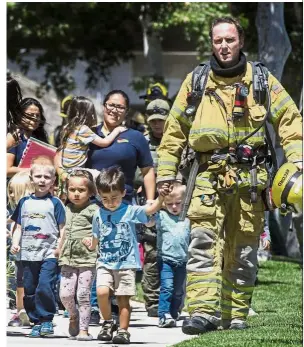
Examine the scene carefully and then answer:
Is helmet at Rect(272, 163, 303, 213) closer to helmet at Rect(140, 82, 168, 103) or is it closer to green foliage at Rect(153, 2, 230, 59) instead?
helmet at Rect(140, 82, 168, 103)

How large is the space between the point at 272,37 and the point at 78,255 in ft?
30.8

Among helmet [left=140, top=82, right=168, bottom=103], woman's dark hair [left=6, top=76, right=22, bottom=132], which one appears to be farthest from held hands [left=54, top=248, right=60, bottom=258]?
helmet [left=140, top=82, right=168, bottom=103]

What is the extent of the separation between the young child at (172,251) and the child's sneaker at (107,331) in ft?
4.30

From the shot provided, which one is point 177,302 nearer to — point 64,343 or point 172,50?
point 64,343

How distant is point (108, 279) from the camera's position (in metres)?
9.70

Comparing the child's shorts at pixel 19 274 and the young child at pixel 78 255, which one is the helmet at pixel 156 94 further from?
the young child at pixel 78 255

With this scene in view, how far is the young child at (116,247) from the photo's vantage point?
9664 millimetres

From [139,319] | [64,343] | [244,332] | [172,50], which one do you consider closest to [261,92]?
[244,332]

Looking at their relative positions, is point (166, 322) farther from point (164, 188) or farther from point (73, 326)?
point (164, 188)

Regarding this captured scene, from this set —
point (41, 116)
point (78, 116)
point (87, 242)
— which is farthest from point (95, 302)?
point (41, 116)

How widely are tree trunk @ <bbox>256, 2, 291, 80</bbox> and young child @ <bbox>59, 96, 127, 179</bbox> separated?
7.55 m

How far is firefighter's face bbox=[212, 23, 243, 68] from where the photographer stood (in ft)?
31.1

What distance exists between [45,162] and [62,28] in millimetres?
21100

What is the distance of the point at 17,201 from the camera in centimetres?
1141
